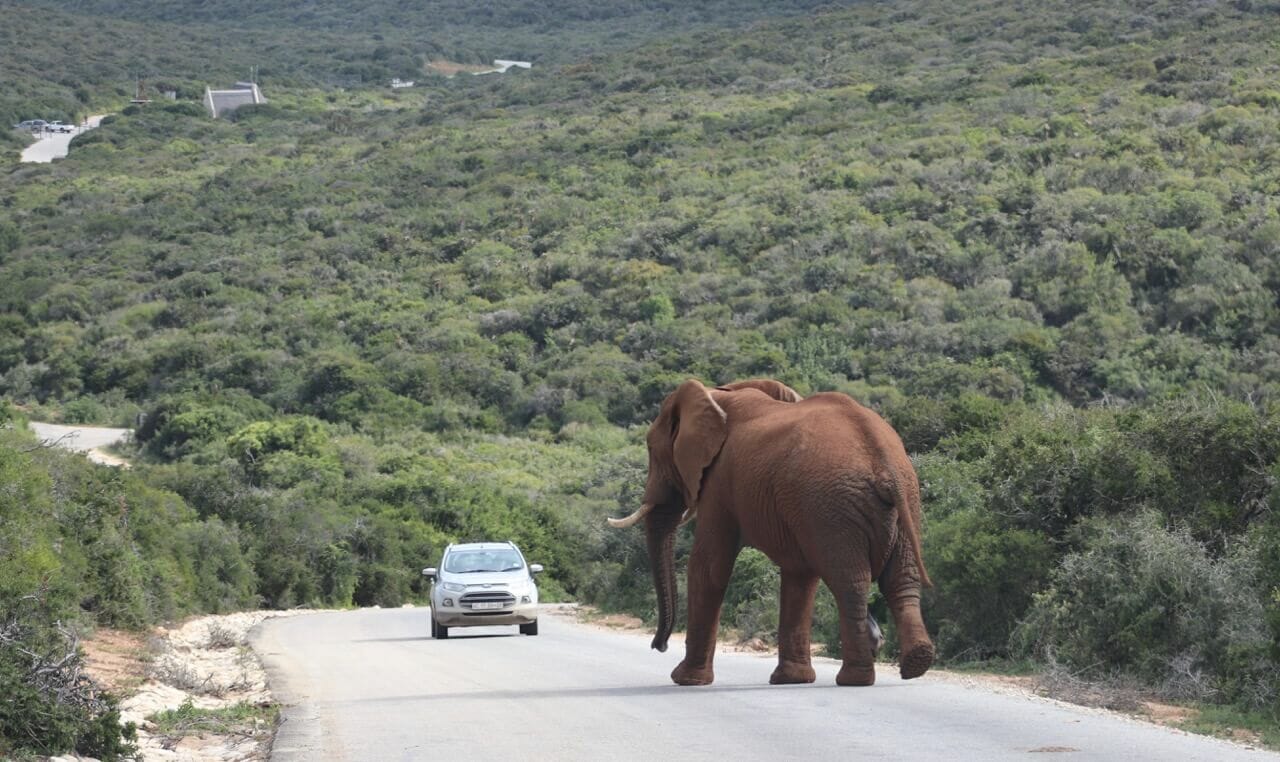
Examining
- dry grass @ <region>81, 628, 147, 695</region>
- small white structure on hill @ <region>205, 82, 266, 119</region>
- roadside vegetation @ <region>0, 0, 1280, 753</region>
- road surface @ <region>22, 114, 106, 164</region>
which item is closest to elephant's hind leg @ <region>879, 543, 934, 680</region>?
roadside vegetation @ <region>0, 0, 1280, 753</region>

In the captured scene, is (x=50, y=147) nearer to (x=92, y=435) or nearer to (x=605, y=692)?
(x=92, y=435)

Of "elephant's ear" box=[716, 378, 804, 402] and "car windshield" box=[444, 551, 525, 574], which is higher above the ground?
"elephant's ear" box=[716, 378, 804, 402]

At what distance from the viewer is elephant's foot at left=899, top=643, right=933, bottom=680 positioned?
12.8m

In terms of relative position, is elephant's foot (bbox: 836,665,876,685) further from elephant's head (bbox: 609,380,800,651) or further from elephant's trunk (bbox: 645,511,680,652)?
elephant's trunk (bbox: 645,511,680,652)

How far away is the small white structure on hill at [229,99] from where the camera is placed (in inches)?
5655

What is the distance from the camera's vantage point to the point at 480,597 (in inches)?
1007

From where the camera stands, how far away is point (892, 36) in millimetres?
124750

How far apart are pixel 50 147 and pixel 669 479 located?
121349mm

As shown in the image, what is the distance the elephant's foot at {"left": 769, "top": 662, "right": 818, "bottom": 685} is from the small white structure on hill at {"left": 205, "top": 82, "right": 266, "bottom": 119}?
132 m

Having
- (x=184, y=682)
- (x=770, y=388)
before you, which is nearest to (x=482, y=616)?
(x=184, y=682)

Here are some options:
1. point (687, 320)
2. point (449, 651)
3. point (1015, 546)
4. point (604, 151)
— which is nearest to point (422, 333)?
point (687, 320)

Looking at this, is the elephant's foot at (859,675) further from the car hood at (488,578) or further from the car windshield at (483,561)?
the car windshield at (483,561)

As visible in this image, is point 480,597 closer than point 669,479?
No

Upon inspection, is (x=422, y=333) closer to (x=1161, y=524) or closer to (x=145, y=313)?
(x=145, y=313)
